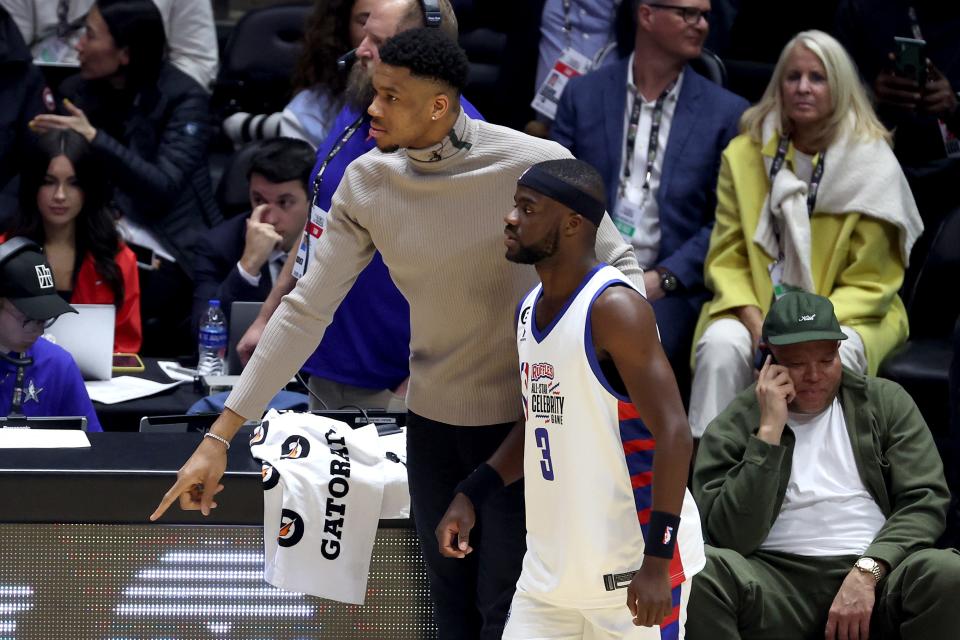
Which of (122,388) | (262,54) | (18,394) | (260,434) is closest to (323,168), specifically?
(260,434)

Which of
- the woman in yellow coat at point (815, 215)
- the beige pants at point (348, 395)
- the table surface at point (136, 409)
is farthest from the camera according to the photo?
the woman in yellow coat at point (815, 215)

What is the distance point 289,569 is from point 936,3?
11.8 ft

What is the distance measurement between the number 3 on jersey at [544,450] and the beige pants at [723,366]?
2072 mm

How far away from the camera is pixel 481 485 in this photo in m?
2.71

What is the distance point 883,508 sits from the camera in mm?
3828

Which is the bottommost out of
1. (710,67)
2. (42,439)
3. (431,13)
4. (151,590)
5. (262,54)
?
(262,54)

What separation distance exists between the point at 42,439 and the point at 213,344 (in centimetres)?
177

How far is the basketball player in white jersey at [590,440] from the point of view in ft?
8.09

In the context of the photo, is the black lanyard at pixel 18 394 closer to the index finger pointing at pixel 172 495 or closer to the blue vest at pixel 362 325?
the blue vest at pixel 362 325

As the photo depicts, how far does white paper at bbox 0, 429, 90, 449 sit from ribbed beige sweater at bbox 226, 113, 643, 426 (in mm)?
563

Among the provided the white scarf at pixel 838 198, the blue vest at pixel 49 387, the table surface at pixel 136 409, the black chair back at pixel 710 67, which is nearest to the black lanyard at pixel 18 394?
the blue vest at pixel 49 387

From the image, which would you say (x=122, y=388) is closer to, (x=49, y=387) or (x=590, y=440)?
(x=49, y=387)

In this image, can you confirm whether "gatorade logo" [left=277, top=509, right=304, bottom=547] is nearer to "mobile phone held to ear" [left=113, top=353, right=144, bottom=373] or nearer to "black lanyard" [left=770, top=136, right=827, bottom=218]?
"mobile phone held to ear" [left=113, top=353, right=144, bottom=373]

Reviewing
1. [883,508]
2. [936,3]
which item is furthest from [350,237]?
[936,3]
